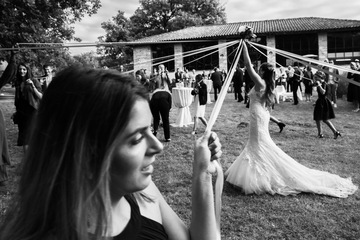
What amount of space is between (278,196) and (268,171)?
46cm

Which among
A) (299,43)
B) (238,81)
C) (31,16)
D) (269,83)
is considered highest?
(299,43)

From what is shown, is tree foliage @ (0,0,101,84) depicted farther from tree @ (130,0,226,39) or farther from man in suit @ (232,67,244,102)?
tree @ (130,0,226,39)

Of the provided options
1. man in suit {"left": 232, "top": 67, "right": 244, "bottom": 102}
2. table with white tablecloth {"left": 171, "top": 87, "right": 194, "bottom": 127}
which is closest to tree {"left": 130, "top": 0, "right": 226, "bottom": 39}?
man in suit {"left": 232, "top": 67, "right": 244, "bottom": 102}

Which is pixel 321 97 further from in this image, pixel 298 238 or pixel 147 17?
pixel 147 17

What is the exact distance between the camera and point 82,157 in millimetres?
996

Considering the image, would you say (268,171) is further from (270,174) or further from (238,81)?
(238,81)

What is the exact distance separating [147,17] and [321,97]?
40.6 m

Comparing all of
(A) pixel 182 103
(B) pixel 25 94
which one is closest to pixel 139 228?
(B) pixel 25 94

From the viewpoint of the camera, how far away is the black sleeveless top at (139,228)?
122 cm

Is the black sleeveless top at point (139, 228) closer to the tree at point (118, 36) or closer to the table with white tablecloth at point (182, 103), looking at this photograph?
the table with white tablecloth at point (182, 103)

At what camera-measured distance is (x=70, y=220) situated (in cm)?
97

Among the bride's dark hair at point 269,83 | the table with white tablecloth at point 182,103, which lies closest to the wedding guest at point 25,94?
the bride's dark hair at point 269,83

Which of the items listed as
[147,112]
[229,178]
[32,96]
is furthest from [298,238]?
[32,96]

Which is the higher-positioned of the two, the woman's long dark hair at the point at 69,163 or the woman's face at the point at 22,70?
the woman's face at the point at 22,70
